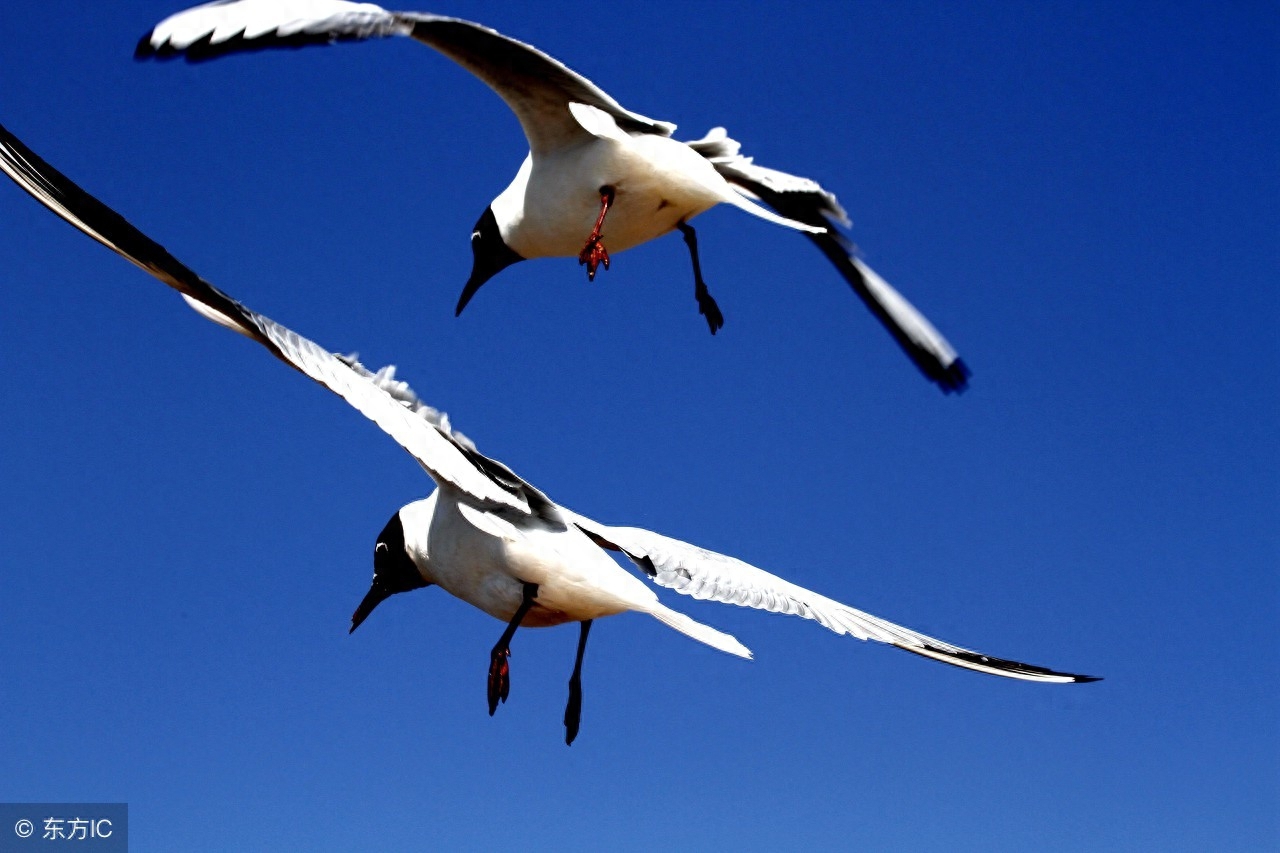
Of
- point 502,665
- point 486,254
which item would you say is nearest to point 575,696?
point 502,665

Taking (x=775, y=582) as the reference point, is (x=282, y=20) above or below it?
above

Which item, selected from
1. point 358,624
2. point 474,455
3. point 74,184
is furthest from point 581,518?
point 74,184

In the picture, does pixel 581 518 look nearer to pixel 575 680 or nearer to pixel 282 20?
pixel 575 680

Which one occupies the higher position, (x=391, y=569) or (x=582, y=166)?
(x=582, y=166)

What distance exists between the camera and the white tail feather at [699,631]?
584 centimetres

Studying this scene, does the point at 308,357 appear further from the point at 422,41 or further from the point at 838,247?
the point at 838,247

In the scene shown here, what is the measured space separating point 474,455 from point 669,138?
4.55 feet

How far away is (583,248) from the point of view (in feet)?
22.7

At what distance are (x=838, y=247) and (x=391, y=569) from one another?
2.18 metres

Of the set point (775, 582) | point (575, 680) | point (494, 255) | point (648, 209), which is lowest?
point (575, 680)

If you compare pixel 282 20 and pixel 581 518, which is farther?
pixel 581 518

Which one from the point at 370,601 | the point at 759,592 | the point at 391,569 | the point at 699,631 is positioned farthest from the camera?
the point at 370,601

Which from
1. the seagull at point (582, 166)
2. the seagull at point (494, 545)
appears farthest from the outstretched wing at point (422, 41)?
the seagull at point (494, 545)

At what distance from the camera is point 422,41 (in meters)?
6.39
